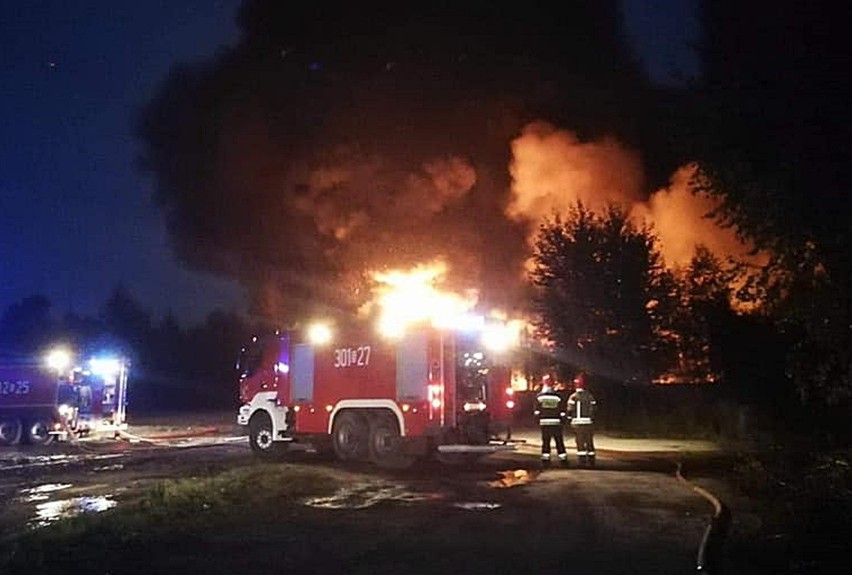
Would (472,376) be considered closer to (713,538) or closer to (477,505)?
(477,505)

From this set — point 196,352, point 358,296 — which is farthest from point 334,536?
point 196,352

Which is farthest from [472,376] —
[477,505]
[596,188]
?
[596,188]

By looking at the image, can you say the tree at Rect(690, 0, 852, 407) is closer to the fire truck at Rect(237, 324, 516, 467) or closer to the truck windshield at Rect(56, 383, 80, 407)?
the fire truck at Rect(237, 324, 516, 467)

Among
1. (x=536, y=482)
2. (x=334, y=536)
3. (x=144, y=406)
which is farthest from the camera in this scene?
(x=144, y=406)

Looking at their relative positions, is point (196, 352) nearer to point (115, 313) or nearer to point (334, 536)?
point (115, 313)

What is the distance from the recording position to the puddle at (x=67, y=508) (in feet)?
36.7

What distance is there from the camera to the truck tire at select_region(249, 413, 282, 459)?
765 inches

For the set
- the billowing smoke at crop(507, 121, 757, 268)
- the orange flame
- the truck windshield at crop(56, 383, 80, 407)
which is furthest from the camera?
the billowing smoke at crop(507, 121, 757, 268)

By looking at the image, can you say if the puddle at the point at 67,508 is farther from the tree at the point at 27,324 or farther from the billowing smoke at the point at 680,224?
the tree at the point at 27,324

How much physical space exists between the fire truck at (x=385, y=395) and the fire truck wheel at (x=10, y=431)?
875 centimetres

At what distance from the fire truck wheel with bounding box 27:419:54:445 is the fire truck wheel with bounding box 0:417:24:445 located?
0.23 meters

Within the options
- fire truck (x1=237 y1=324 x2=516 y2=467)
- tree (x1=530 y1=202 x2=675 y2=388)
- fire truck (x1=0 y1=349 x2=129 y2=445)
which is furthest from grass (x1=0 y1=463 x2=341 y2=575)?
tree (x1=530 y1=202 x2=675 y2=388)

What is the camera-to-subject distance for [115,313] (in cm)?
8112

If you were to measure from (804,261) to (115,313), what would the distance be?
250 feet
